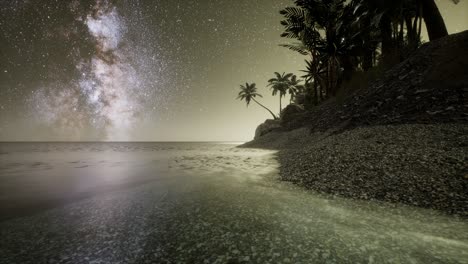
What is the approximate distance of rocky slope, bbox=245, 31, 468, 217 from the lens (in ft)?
26.3

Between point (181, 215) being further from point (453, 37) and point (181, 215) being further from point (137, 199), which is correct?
point (453, 37)

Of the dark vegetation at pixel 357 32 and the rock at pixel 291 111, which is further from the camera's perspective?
the rock at pixel 291 111

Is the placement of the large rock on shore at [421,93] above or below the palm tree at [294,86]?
below

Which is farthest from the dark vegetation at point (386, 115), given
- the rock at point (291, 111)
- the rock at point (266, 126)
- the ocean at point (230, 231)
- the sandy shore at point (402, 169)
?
the rock at point (266, 126)

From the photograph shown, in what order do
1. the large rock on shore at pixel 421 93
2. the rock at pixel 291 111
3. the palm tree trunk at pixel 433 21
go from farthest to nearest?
the rock at pixel 291 111
the palm tree trunk at pixel 433 21
the large rock on shore at pixel 421 93

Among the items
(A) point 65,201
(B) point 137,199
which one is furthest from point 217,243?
(A) point 65,201

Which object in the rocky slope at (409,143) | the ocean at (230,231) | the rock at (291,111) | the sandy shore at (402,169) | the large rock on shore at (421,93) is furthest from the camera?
the rock at (291,111)

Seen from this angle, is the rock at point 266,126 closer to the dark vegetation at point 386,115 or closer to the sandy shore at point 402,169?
the dark vegetation at point 386,115

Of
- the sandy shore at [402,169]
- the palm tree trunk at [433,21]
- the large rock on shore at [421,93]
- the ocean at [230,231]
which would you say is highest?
the palm tree trunk at [433,21]

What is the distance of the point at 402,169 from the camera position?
9.29 metres

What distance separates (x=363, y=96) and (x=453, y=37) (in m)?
8.38

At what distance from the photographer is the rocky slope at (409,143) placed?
8.02m

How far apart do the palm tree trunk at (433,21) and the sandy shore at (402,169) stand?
16.7m

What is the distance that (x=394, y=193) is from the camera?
798 cm
